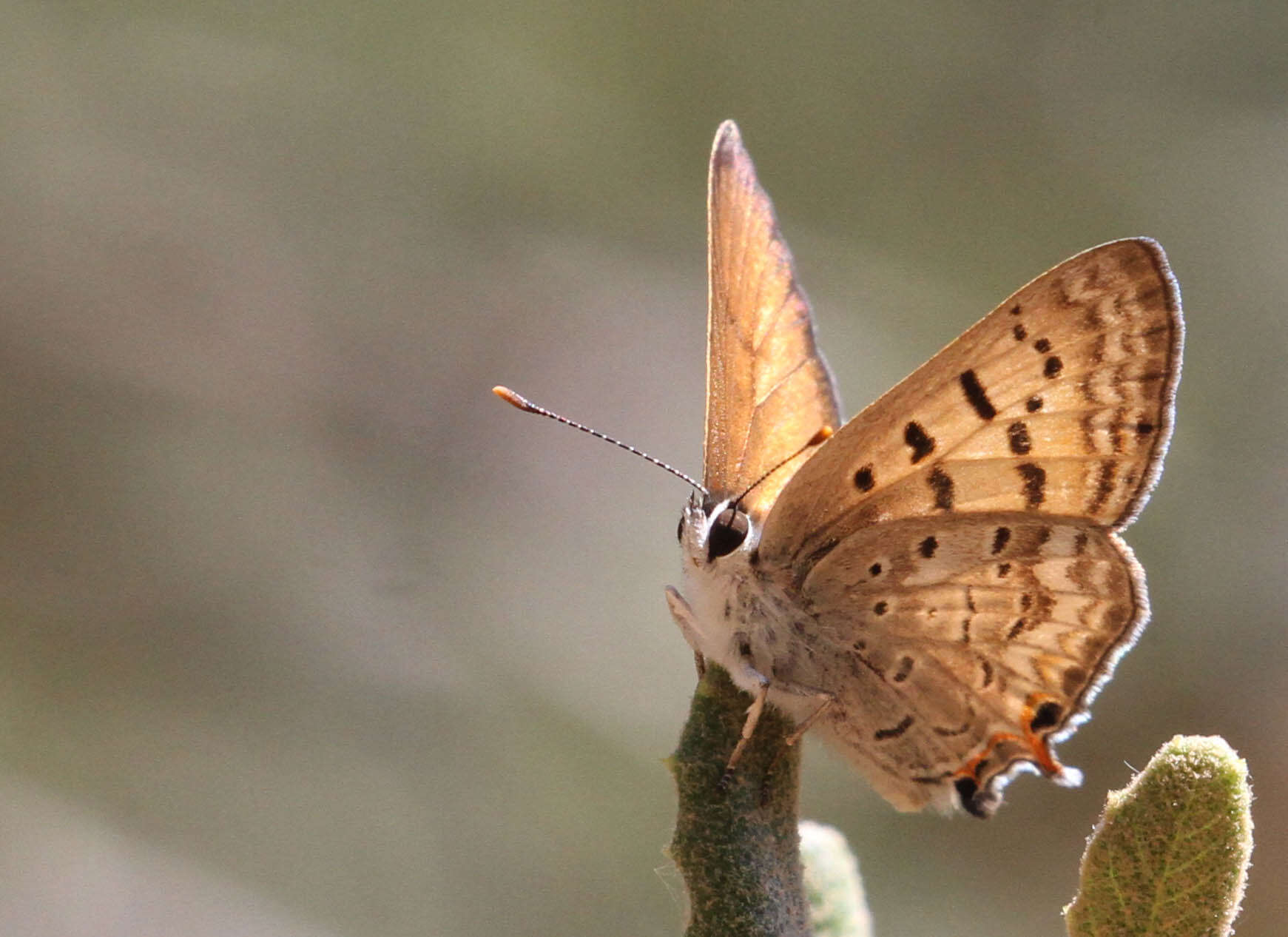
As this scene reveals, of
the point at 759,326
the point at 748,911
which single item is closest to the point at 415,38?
the point at 759,326

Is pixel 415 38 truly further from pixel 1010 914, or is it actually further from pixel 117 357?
pixel 1010 914

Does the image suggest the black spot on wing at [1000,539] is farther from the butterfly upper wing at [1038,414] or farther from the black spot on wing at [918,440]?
the black spot on wing at [918,440]

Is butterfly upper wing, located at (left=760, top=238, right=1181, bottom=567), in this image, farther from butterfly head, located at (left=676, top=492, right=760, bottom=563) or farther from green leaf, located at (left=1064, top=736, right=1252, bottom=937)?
green leaf, located at (left=1064, top=736, right=1252, bottom=937)

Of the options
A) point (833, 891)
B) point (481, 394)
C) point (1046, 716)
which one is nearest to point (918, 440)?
point (1046, 716)

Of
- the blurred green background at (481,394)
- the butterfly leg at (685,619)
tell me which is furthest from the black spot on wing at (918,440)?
the blurred green background at (481,394)

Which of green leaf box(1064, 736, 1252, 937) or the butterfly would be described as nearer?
green leaf box(1064, 736, 1252, 937)

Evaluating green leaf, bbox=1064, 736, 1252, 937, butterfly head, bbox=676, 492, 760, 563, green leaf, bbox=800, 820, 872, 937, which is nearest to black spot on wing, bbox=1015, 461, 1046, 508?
butterfly head, bbox=676, 492, 760, 563
